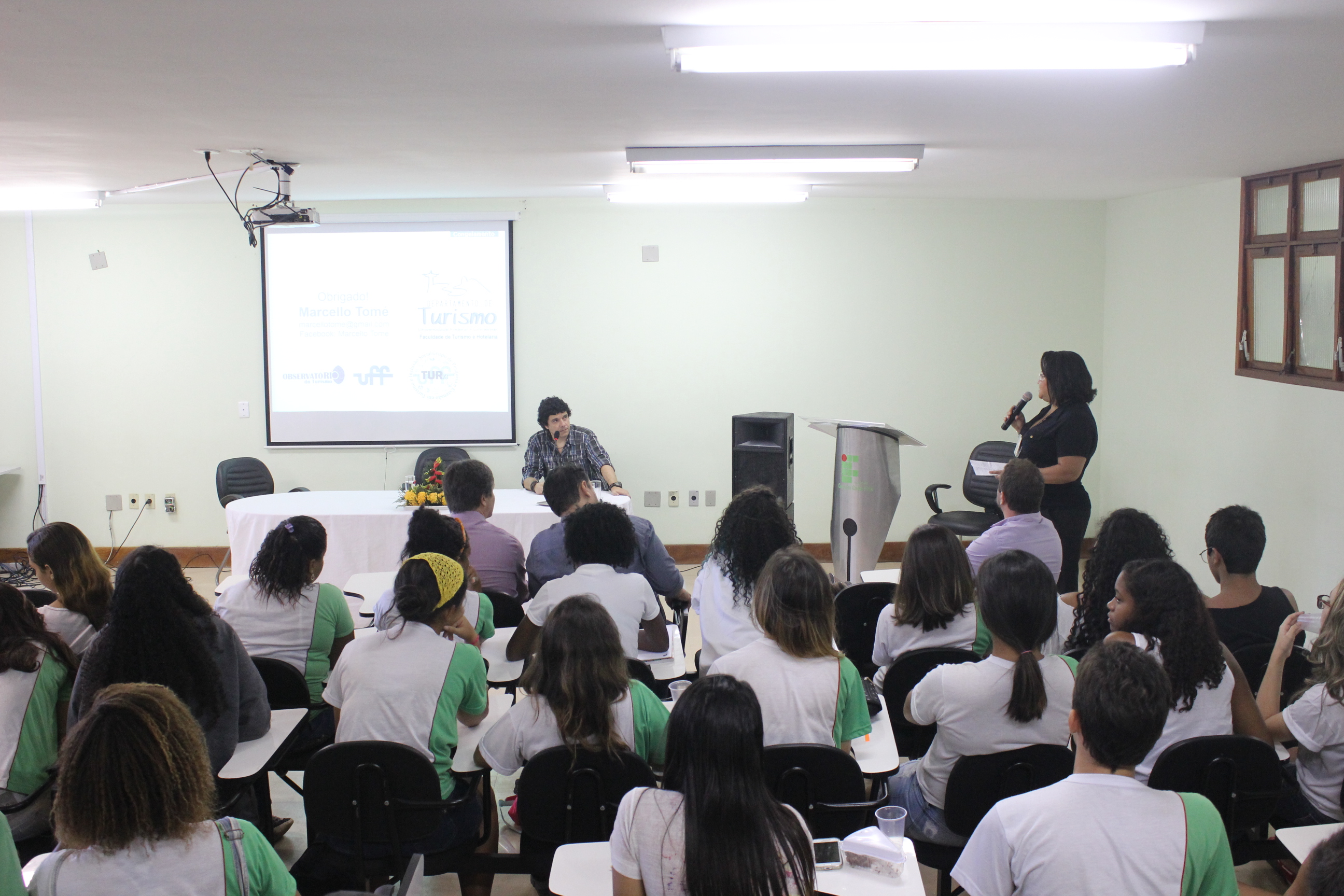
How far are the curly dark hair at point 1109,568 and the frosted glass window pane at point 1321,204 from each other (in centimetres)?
282

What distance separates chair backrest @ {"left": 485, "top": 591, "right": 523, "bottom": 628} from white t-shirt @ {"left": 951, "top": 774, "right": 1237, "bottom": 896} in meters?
2.39

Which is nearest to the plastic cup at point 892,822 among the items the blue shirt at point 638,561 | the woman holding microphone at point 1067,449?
the blue shirt at point 638,561

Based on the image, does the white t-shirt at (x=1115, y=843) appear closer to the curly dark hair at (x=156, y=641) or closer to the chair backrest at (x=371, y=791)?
the chair backrest at (x=371, y=791)

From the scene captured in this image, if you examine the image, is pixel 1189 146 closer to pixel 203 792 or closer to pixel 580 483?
pixel 580 483

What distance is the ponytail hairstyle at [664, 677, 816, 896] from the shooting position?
164 cm

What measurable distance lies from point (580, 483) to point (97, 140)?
2525 millimetres

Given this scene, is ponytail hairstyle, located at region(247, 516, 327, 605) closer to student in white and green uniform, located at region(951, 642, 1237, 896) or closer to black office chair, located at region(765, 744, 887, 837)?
black office chair, located at region(765, 744, 887, 837)

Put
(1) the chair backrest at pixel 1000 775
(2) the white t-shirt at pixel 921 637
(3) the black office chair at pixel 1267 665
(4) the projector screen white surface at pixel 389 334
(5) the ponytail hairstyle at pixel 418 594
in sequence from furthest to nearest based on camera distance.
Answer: (4) the projector screen white surface at pixel 389 334 < (2) the white t-shirt at pixel 921 637 < (3) the black office chair at pixel 1267 665 < (5) the ponytail hairstyle at pixel 418 594 < (1) the chair backrest at pixel 1000 775

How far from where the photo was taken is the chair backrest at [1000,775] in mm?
2389

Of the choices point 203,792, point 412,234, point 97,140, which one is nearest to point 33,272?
point 412,234

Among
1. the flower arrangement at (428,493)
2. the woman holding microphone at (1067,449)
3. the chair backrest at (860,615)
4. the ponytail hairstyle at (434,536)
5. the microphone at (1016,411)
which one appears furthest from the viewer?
the flower arrangement at (428,493)

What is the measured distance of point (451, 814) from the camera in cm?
262

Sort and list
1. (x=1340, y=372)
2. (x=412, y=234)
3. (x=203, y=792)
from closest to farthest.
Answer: (x=203, y=792), (x=1340, y=372), (x=412, y=234)

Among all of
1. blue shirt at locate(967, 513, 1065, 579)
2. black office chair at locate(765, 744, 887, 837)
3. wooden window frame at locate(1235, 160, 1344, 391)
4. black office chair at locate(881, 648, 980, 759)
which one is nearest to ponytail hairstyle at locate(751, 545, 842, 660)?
black office chair at locate(765, 744, 887, 837)
